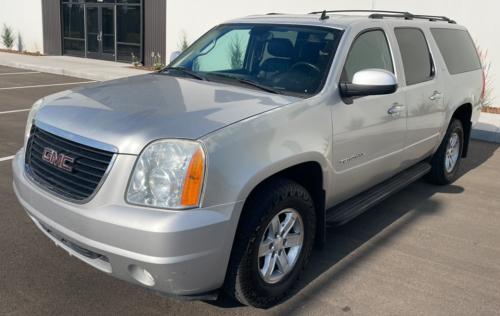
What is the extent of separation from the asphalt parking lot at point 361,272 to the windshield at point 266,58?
1378mm

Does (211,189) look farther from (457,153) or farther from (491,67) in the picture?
(491,67)

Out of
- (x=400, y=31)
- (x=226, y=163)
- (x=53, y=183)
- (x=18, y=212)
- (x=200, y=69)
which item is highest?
(x=400, y=31)

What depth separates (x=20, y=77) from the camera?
46.6 feet

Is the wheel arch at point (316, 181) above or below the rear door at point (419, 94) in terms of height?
below

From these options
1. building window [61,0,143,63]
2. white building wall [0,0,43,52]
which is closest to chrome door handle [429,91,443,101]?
building window [61,0,143,63]

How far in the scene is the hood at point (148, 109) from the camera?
276cm

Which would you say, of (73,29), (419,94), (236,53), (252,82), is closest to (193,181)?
(252,82)

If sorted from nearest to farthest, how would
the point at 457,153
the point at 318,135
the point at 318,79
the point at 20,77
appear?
the point at 318,135 < the point at 318,79 < the point at 457,153 < the point at 20,77

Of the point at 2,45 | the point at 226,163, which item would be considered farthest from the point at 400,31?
the point at 2,45

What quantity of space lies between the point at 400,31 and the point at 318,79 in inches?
58.1

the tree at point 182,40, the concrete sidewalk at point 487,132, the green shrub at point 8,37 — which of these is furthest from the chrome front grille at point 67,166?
the green shrub at point 8,37

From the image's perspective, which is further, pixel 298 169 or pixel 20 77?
pixel 20 77

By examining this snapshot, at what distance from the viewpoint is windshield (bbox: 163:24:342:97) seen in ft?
12.3

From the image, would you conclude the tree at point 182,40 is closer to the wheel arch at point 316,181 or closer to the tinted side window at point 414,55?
the tinted side window at point 414,55
